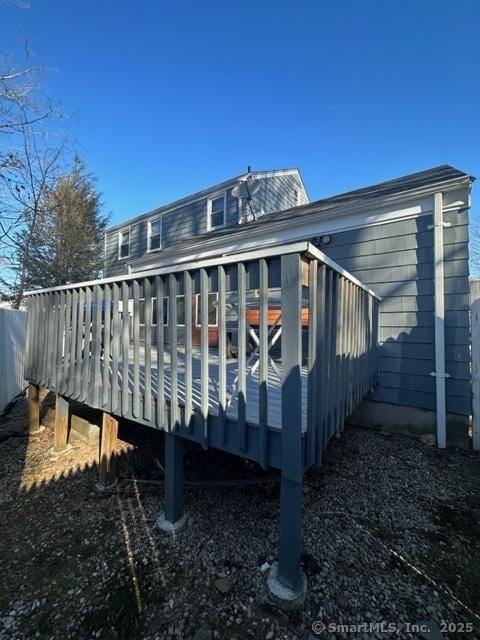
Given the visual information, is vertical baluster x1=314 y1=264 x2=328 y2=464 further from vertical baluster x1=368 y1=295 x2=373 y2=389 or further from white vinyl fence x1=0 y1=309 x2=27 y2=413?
white vinyl fence x1=0 y1=309 x2=27 y2=413

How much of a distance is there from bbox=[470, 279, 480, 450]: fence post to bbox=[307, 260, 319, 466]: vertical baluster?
129 inches

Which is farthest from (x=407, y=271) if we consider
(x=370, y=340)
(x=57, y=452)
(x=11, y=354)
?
(x=11, y=354)

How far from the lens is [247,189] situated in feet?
29.7

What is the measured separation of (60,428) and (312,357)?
353 cm

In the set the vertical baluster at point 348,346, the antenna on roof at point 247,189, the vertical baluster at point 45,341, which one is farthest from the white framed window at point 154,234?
the vertical baluster at point 348,346

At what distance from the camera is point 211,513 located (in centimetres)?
239

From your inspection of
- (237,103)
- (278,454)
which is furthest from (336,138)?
(278,454)

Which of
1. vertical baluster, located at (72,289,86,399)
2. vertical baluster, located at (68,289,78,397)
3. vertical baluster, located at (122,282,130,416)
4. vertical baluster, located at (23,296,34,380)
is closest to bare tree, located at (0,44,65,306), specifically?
vertical baluster, located at (23,296,34,380)

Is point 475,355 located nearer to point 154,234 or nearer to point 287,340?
point 287,340

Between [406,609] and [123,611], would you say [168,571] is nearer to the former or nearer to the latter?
[123,611]

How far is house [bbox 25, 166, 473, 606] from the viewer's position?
1602 millimetres

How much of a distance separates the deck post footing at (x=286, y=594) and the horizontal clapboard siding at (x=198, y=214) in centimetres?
788

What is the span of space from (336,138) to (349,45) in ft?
11.8

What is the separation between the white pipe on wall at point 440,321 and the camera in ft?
12.5
